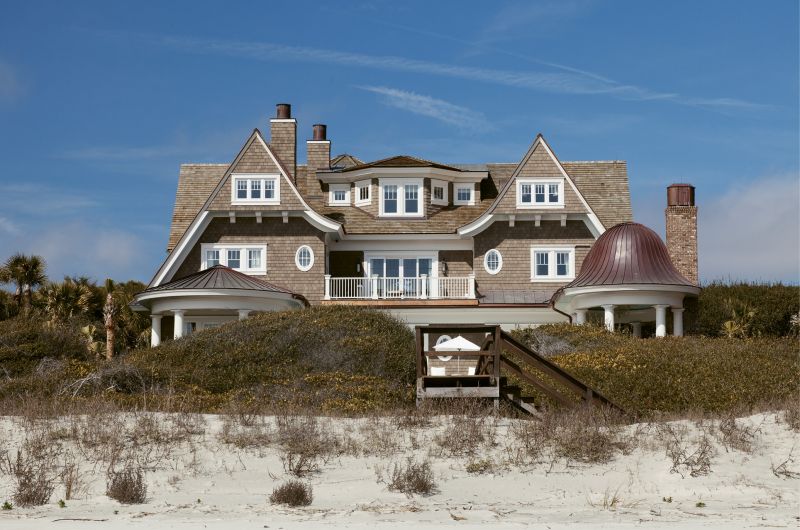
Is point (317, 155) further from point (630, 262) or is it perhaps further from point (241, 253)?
point (630, 262)

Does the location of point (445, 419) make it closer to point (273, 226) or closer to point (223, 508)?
point (223, 508)

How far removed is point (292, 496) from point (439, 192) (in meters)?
33.8

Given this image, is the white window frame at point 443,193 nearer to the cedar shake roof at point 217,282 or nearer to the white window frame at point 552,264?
the white window frame at point 552,264

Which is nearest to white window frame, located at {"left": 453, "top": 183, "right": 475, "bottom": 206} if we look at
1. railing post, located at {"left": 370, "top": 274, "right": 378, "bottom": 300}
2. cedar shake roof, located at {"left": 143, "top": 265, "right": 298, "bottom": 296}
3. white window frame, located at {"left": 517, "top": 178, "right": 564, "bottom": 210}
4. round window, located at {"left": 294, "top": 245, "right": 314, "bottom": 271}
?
white window frame, located at {"left": 517, "top": 178, "right": 564, "bottom": 210}

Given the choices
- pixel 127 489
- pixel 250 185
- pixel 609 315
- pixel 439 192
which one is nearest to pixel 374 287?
pixel 439 192

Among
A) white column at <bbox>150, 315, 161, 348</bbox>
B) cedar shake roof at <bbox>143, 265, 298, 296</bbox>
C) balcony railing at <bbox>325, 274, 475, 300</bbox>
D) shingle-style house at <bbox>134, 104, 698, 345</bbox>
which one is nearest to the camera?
cedar shake roof at <bbox>143, 265, 298, 296</bbox>

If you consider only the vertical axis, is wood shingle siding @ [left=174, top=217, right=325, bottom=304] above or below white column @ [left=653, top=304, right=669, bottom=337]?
above

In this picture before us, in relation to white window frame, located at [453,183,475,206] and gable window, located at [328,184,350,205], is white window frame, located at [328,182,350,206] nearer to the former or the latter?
gable window, located at [328,184,350,205]

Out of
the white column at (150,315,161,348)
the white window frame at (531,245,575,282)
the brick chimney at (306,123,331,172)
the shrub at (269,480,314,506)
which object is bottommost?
the shrub at (269,480,314,506)

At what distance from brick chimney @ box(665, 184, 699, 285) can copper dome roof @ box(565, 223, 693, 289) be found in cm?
472

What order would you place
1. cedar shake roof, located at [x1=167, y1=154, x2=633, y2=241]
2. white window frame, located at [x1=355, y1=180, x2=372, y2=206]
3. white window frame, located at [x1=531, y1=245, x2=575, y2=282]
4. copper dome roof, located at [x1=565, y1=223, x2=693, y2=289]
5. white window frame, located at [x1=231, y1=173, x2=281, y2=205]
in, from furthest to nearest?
1. white window frame, located at [x1=355, y1=180, x2=372, y2=206]
2. cedar shake roof, located at [x1=167, y1=154, x2=633, y2=241]
3. white window frame, located at [x1=531, y1=245, x2=575, y2=282]
4. white window frame, located at [x1=231, y1=173, x2=281, y2=205]
5. copper dome roof, located at [x1=565, y1=223, x2=693, y2=289]

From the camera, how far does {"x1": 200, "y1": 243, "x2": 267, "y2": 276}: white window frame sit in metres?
46.6

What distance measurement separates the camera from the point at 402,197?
49.4 meters

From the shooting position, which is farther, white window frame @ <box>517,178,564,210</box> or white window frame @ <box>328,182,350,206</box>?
white window frame @ <box>328,182,350,206</box>
